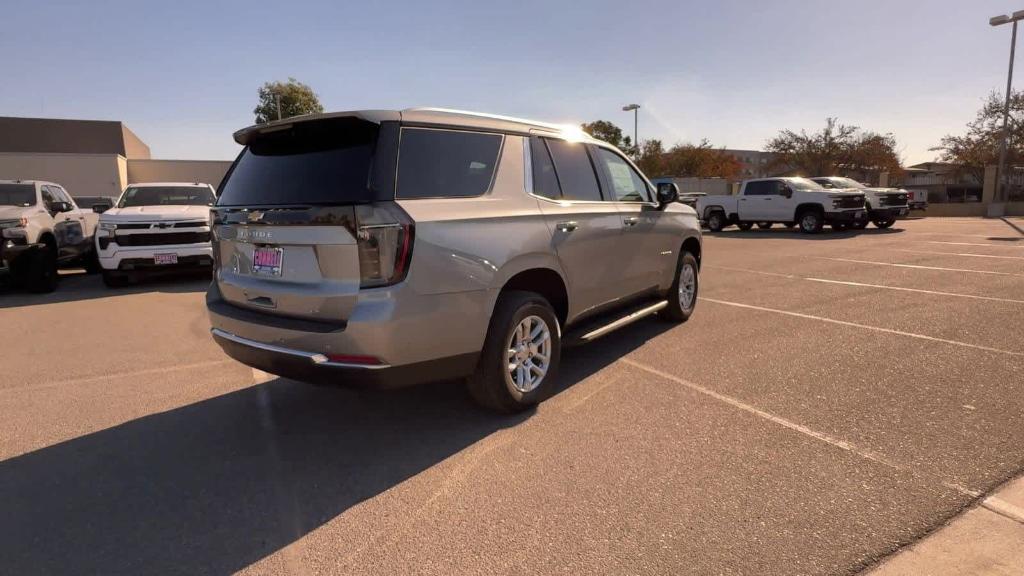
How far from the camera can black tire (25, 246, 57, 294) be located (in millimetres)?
8938

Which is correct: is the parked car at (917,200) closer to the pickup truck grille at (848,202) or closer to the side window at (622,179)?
the pickup truck grille at (848,202)

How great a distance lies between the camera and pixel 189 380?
4.76 metres

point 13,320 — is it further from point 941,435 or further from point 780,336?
point 941,435

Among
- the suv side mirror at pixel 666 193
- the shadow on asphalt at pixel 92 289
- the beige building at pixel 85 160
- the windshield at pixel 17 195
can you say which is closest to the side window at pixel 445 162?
the suv side mirror at pixel 666 193

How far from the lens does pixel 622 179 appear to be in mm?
5258

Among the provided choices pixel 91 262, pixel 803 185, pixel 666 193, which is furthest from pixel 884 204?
pixel 91 262

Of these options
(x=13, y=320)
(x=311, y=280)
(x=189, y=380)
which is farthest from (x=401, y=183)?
(x=13, y=320)

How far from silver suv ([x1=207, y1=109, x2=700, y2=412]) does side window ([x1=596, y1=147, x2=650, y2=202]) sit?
677 millimetres

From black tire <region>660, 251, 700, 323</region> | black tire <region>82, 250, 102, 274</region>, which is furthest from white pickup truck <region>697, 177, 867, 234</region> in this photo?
black tire <region>82, 250, 102, 274</region>

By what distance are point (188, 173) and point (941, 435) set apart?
50.3 m

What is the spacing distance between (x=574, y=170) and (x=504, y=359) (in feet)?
5.88

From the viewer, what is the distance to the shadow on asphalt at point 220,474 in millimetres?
2471

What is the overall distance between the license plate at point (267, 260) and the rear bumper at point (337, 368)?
42 centimetres

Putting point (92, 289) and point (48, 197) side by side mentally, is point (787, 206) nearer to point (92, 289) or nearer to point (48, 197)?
point (92, 289)
